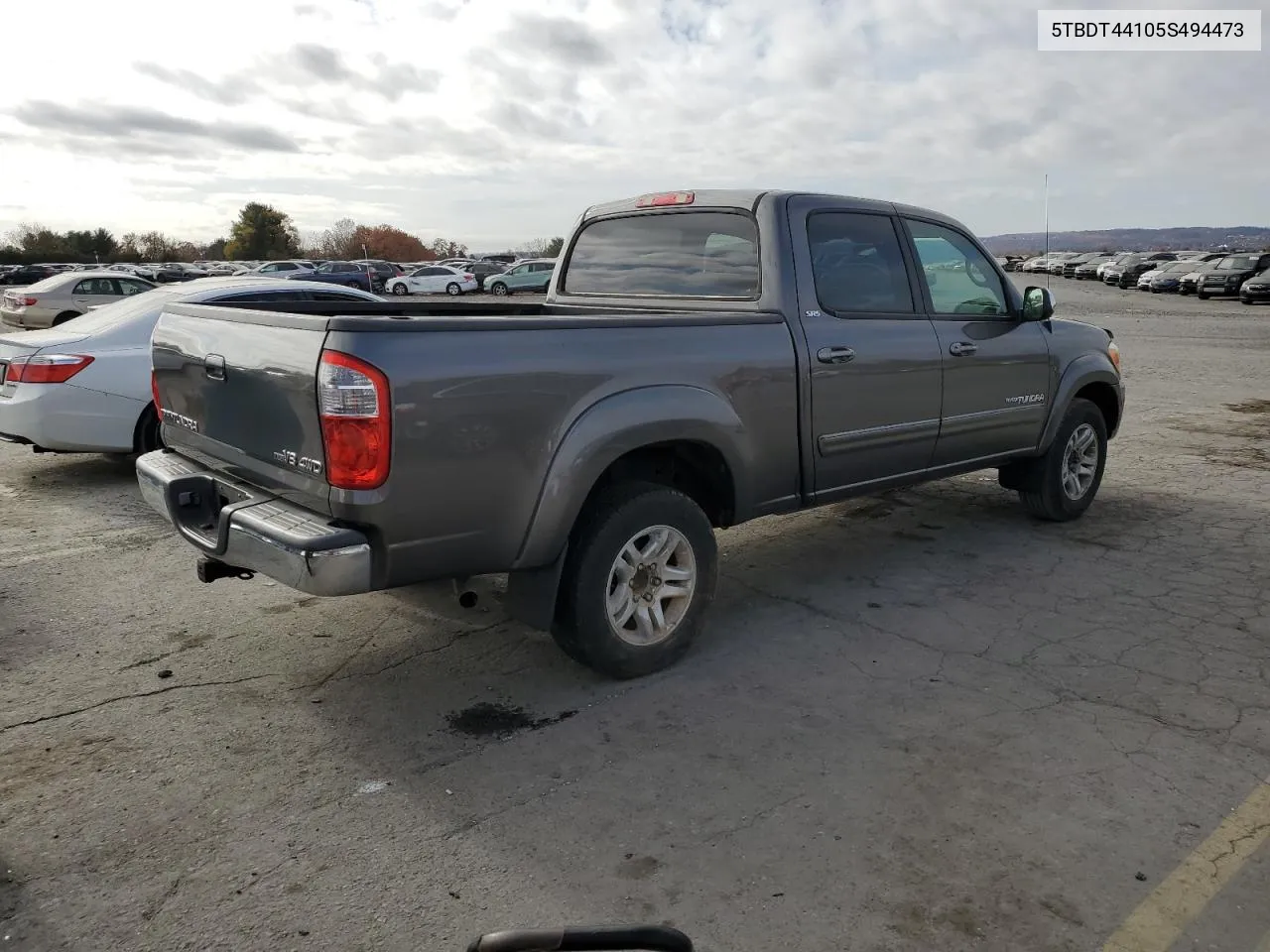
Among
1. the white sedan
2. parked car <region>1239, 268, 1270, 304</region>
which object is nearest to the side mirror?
parked car <region>1239, 268, 1270, 304</region>

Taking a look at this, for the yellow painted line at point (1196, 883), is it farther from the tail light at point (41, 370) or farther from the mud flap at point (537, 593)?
the tail light at point (41, 370)

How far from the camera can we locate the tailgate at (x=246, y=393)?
3.27 metres

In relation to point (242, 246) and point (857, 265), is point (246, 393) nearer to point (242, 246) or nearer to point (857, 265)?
point (857, 265)

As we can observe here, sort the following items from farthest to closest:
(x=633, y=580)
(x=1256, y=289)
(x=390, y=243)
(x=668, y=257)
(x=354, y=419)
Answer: (x=390, y=243) < (x=1256, y=289) < (x=668, y=257) < (x=633, y=580) < (x=354, y=419)

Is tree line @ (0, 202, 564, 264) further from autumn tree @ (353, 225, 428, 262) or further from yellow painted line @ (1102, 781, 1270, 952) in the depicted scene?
yellow painted line @ (1102, 781, 1270, 952)

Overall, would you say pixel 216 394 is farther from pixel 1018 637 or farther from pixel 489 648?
pixel 1018 637

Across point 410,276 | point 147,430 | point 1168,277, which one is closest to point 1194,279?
point 1168,277

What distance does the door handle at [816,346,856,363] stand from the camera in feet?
14.9

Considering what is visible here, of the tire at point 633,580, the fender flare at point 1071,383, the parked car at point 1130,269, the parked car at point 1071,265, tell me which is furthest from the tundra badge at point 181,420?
the parked car at point 1071,265

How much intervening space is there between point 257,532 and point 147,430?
4626 millimetres

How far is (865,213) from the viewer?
197 inches

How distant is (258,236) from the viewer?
86.9 m

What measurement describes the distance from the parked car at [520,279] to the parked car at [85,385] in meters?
34.5

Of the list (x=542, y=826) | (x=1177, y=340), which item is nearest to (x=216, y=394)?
(x=542, y=826)
